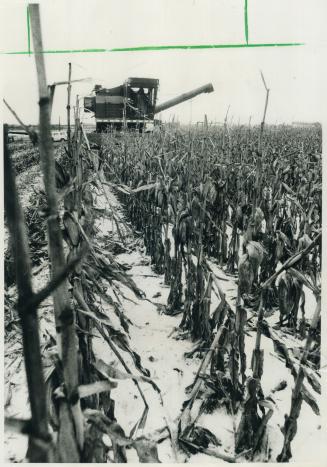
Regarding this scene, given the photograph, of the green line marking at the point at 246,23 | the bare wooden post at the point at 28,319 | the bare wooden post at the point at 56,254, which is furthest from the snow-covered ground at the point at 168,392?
the green line marking at the point at 246,23

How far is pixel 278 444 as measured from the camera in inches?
53.9

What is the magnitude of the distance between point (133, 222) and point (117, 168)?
1.80 m

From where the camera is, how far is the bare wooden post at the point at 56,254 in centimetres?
51

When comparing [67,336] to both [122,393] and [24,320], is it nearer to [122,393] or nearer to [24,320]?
[24,320]

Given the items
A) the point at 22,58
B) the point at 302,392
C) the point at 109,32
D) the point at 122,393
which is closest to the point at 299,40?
the point at 109,32

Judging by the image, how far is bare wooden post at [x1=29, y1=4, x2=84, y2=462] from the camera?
506mm

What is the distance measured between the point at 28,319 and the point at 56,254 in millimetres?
143

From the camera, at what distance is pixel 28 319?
0.46 m

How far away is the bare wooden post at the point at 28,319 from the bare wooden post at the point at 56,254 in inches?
3.6

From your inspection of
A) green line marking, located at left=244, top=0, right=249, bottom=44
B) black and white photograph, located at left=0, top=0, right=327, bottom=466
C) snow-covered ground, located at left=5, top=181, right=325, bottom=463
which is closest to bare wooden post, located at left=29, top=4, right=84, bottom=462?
black and white photograph, located at left=0, top=0, right=327, bottom=466

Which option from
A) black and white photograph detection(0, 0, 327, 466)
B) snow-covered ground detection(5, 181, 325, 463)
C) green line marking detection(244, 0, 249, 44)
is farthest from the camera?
green line marking detection(244, 0, 249, 44)

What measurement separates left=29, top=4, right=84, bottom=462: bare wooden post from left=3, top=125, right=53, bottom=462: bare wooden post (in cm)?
9

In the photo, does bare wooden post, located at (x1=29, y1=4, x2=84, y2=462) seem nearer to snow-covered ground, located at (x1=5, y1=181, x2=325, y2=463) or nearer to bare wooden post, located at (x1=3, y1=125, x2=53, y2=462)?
bare wooden post, located at (x1=3, y1=125, x2=53, y2=462)

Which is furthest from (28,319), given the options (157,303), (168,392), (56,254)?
(168,392)
